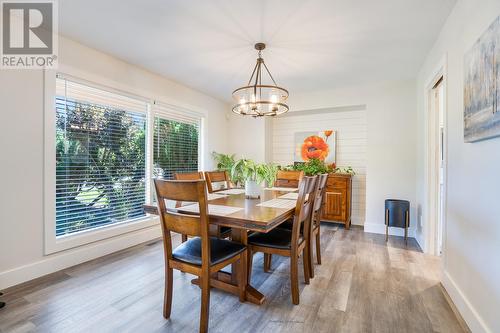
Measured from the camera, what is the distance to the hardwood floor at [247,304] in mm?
1683

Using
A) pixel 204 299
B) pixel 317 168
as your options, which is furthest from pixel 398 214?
pixel 204 299

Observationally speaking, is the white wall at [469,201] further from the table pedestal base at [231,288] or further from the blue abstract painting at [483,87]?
the table pedestal base at [231,288]

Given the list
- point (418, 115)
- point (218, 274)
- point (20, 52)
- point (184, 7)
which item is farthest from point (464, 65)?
point (20, 52)

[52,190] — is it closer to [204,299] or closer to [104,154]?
[104,154]

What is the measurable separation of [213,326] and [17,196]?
2125 mm

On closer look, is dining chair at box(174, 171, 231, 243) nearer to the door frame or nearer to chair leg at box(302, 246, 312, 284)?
chair leg at box(302, 246, 312, 284)

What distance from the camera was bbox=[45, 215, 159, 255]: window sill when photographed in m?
2.50

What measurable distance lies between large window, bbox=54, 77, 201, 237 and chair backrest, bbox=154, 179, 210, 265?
5.40 ft

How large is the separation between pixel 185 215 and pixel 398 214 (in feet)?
10.5

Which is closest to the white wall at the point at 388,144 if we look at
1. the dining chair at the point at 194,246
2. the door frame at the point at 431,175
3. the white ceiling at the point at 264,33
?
the white ceiling at the point at 264,33

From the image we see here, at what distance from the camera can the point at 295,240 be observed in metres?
1.91

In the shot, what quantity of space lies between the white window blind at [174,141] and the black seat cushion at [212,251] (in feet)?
6.94

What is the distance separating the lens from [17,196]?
7.35 feet

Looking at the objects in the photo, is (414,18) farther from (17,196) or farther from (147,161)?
(17,196)
